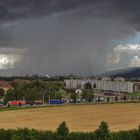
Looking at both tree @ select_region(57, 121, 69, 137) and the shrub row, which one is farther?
tree @ select_region(57, 121, 69, 137)

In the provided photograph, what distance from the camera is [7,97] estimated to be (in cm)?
14500

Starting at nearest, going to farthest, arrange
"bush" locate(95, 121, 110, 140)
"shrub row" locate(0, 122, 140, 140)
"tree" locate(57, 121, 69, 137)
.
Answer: "bush" locate(95, 121, 110, 140)
"shrub row" locate(0, 122, 140, 140)
"tree" locate(57, 121, 69, 137)

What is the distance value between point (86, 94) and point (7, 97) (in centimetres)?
3264

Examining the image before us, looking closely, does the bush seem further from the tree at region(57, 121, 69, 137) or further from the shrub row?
the tree at region(57, 121, 69, 137)

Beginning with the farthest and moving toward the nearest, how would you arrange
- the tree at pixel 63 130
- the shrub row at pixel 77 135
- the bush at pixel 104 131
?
the tree at pixel 63 130
the shrub row at pixel 77 135
the bush at pixel 104 131

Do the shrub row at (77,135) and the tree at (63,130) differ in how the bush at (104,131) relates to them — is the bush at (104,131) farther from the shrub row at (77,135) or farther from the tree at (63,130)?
the tree at (63,130)

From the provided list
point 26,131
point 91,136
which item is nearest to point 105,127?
point 91,136

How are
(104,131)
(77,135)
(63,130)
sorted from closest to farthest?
(104,131) < (63,130) < (77,135)

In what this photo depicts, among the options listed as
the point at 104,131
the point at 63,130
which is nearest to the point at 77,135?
the point at 63,130

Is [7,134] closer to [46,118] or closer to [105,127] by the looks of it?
[105,127]

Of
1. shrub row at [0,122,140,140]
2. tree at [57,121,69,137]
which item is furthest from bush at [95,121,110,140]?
tree at [57,121,69,137]

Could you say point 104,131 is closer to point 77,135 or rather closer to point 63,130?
point 77,135

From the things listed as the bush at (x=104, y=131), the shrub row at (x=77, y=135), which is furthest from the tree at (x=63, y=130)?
the bush at (x=104, y=131)

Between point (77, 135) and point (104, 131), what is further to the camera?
point (77, 135)
